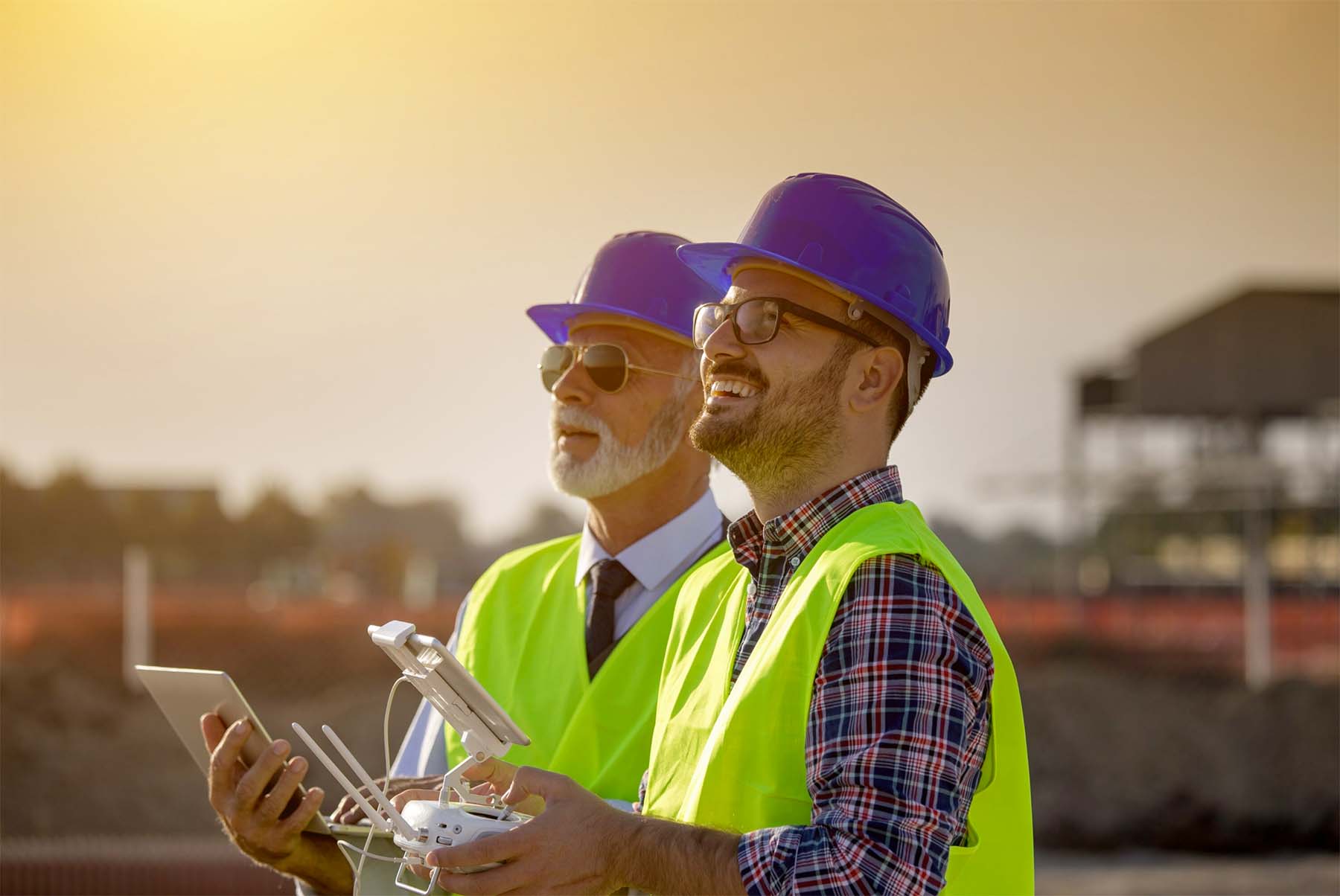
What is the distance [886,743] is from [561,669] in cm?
148

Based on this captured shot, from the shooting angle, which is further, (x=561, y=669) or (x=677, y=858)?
(x=561, y=669)

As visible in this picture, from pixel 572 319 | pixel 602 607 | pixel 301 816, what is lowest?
pixel 301 816

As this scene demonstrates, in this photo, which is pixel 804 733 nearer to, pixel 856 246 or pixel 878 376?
pixel 878 376

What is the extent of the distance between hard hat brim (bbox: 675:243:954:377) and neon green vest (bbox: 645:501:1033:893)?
→ 321 millimetres

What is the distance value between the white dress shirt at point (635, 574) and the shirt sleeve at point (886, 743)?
4.71 ft

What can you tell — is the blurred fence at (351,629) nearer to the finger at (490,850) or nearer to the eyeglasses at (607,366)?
the eyeglasses at (607,366)

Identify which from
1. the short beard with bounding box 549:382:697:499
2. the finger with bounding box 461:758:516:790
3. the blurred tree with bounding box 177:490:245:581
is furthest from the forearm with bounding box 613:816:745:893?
the blurred tree with bounding box 177:490:245:581

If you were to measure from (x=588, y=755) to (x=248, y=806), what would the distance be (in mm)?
675

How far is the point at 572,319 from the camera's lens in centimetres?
381

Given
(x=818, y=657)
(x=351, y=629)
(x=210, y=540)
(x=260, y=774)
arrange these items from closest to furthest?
(x=818, y=657), (x=260, y=774), (x=351, y=629), (x=210, y=540)

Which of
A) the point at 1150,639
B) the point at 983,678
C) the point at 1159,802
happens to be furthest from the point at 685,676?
the point at 1150,639

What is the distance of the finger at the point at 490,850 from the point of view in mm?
2000

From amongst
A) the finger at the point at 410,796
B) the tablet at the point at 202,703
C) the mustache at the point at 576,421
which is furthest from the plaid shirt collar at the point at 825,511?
the mustache at the point at 576,421

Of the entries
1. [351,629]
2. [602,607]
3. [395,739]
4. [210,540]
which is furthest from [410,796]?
[210,540]
